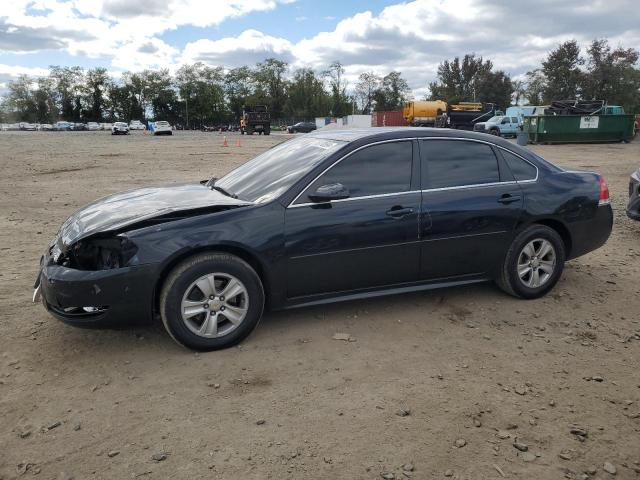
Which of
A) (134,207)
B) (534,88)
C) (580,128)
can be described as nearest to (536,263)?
(134,207)

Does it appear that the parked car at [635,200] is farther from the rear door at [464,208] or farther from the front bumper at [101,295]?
the front bumper at [101,295]

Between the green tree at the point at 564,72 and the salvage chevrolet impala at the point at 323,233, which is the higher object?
the green tree at the point at 564,72

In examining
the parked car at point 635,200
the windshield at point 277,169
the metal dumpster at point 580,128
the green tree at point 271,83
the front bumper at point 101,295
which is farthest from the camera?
the green tree at point 271,83

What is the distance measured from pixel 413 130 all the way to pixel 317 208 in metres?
1.24

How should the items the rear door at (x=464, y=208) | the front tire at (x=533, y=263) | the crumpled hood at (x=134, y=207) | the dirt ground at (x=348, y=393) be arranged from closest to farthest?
1. the dirt ground at (x=348, y=393)
2. the crumpled hood at (x=134, y=207)
3. the rear door at (x=464, y=208)
4. the front tire at (x=533, y=263)

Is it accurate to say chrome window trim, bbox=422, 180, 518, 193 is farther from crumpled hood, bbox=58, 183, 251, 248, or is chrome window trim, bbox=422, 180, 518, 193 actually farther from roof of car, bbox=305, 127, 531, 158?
crumpled hood, bbox=58, 183, 251, 248

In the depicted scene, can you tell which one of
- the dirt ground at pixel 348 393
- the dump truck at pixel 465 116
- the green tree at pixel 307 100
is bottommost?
the dirt ground at pixel 348 393

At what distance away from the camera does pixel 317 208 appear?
4105mm

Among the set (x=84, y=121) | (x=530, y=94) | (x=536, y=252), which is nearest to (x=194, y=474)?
(x=536, y=252)

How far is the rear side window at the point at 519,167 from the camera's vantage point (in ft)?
16.0

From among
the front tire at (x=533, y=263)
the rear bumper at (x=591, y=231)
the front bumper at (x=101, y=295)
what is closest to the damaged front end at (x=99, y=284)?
the front bumper at (x=101, y=295)

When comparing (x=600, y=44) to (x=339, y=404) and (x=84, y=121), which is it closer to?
(x=339, y=404)

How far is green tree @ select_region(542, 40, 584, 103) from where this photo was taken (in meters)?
56.9

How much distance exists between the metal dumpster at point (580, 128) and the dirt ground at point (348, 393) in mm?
25871
